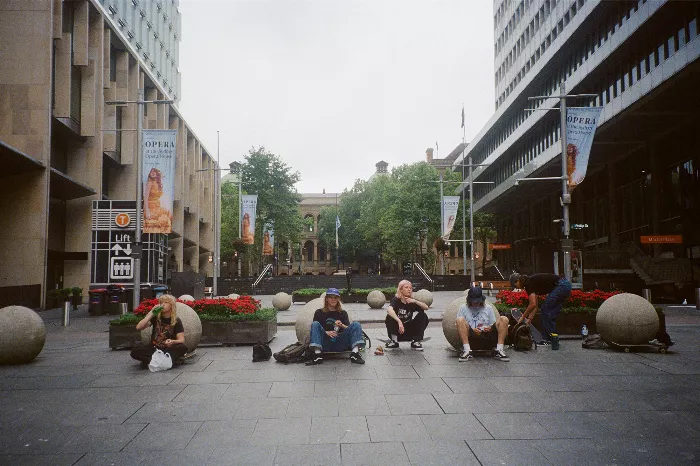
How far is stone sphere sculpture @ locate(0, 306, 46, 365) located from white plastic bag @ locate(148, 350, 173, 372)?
2.68 meters

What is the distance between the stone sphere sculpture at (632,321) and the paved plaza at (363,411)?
1.45ft

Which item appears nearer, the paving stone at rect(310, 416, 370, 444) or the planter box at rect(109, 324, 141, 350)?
the paving stone at rect(310, 416, 370, 444)

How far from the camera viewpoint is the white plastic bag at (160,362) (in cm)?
986

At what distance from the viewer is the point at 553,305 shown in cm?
1205

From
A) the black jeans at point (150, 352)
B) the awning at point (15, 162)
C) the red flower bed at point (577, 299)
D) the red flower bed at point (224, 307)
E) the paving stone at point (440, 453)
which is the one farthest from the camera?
the awning at point (15, 162)

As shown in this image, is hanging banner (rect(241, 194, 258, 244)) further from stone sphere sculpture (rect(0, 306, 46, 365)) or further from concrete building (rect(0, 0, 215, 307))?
stone sphere sculpture (rect(0, 306, 46, 365))

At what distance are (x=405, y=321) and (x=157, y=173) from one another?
15327 millimetres

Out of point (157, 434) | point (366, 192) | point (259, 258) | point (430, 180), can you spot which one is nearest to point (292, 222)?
point (259, 258)

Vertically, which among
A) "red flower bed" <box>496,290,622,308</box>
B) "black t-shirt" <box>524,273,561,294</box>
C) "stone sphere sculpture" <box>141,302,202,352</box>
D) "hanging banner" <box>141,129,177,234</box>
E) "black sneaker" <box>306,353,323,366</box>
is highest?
"hanging banner" <box>141,129,177,234</box>

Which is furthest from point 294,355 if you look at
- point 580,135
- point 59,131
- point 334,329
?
point 59,131

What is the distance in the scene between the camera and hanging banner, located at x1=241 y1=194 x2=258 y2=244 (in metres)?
46.2

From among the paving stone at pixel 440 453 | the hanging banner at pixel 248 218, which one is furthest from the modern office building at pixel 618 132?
the paving stone at pixel 440 453

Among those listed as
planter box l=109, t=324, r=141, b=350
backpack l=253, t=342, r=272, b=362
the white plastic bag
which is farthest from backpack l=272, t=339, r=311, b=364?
planter box l=109, t=324, r=141, b=350

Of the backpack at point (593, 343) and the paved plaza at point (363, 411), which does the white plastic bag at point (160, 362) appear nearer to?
the paved plaza at point (363, 411)
